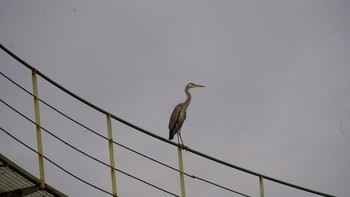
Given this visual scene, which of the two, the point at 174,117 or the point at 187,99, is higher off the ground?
the point at 187,99

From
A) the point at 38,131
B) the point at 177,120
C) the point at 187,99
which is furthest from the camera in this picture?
the point at 187,99

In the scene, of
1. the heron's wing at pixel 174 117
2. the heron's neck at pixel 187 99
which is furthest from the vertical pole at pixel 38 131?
the heron's neck at pixel 187 99

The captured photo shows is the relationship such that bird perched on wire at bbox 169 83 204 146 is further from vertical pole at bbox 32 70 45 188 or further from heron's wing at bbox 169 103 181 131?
vertical pole at bbox 32 70 45 188

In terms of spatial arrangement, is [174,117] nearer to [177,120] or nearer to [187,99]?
[177,120]

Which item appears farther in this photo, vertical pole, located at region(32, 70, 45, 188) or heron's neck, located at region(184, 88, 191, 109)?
heron's neck, located at region(184, 88, 191, 109)

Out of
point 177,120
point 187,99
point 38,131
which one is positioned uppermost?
point 187,99

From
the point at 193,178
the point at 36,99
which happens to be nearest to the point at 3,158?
the point at 36,99

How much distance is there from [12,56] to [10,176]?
1.16 metres

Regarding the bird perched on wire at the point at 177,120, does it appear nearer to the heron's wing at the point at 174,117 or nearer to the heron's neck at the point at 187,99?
the heron's wing at the point at 174,117

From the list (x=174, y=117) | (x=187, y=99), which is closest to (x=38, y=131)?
(x=174, y=117)

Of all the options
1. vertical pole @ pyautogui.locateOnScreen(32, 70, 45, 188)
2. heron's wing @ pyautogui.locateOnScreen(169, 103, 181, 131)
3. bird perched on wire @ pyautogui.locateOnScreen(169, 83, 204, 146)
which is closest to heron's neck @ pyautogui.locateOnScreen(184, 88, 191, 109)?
bird perched on wire @ pyautogui.locateOnScreen(169, 83, 204, 146)

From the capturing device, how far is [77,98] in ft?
12.7

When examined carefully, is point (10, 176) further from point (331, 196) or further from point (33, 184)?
point (331, 196)

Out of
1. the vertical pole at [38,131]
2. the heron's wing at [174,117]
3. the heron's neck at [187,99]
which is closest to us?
the vertical pole at [38,131]
